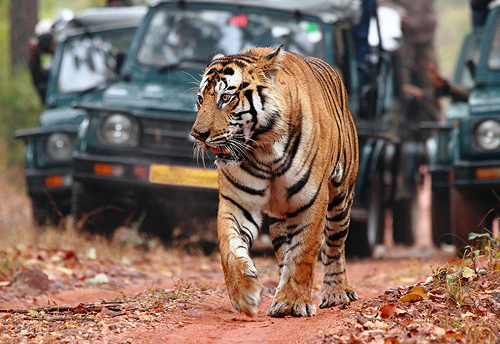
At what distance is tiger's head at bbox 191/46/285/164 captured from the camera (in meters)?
4.16

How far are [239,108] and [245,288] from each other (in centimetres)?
97

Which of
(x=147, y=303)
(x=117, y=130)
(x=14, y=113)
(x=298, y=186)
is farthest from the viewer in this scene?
(x=14, y=113)

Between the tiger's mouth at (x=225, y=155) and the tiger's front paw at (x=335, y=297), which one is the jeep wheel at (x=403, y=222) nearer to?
the tiger's front paw at (x=335, y=297)

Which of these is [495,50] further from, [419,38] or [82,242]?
[419,38]

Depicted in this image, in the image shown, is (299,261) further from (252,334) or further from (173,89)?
(173,89)

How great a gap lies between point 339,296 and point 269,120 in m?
1.32

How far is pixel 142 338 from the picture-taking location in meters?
3.94

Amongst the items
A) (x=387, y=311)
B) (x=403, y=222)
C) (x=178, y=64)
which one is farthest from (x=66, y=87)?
(x=387, y=311)

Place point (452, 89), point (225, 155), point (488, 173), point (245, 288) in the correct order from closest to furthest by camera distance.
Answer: point (245, 288) < point (225, 155) < point (488, 173) < point (452, 89)

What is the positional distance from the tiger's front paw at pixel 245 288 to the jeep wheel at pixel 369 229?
160 inches

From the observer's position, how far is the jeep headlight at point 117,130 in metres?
7.33

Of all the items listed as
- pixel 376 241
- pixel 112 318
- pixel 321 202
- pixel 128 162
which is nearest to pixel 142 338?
pixel 112 318

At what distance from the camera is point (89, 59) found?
9.55 meters

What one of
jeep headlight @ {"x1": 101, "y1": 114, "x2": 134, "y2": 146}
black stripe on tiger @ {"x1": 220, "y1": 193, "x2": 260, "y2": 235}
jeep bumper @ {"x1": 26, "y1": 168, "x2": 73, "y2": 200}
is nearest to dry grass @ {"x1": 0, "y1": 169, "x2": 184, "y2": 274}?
jeep bumper @ {"x1": 26, "y1": 168, "x2": 73, "y2": 200}
